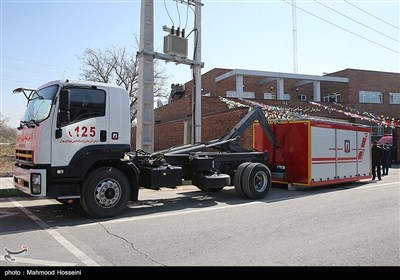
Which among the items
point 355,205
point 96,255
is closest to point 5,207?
point 96,255

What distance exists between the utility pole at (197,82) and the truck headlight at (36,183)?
25.8 ft

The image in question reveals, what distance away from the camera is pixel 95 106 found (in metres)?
8.13

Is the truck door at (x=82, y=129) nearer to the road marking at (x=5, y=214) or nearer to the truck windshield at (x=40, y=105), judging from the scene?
the truck windshield at (x=40, y=105)

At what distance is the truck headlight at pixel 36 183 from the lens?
7418 mm

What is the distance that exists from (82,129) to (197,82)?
766 centimetres

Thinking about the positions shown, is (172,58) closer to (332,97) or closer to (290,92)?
(290,92)

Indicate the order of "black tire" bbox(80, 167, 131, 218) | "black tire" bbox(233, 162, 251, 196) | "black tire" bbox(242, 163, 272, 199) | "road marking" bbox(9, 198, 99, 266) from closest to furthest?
"road marking" bbox(9, 198, 99, 266) < "black tire" bbox(80, 167, 131, 218) < "black tire" bbox(242, 163, 272, 199) < "black tire" bbox(233, 162, 251, 196)

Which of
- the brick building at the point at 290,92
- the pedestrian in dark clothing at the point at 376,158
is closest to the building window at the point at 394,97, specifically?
the brick building at the point at 290,92

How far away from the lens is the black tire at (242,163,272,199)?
10781mm

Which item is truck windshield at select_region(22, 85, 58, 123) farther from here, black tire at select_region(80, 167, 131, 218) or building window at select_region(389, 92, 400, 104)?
building window at select_region(389, 92, 400, 104)

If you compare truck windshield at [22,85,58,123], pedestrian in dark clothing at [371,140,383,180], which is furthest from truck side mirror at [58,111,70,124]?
pedestrian in dark clothing at [371,140,383,180]

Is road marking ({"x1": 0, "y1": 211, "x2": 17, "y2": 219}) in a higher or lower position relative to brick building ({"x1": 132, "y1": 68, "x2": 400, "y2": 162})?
lower

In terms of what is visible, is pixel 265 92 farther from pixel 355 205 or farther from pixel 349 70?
Result: pixel 355 205

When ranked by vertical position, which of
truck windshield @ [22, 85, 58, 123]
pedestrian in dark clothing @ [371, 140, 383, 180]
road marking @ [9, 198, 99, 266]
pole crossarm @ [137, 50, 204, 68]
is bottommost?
road marking @ [9, 198, 99, 266]
